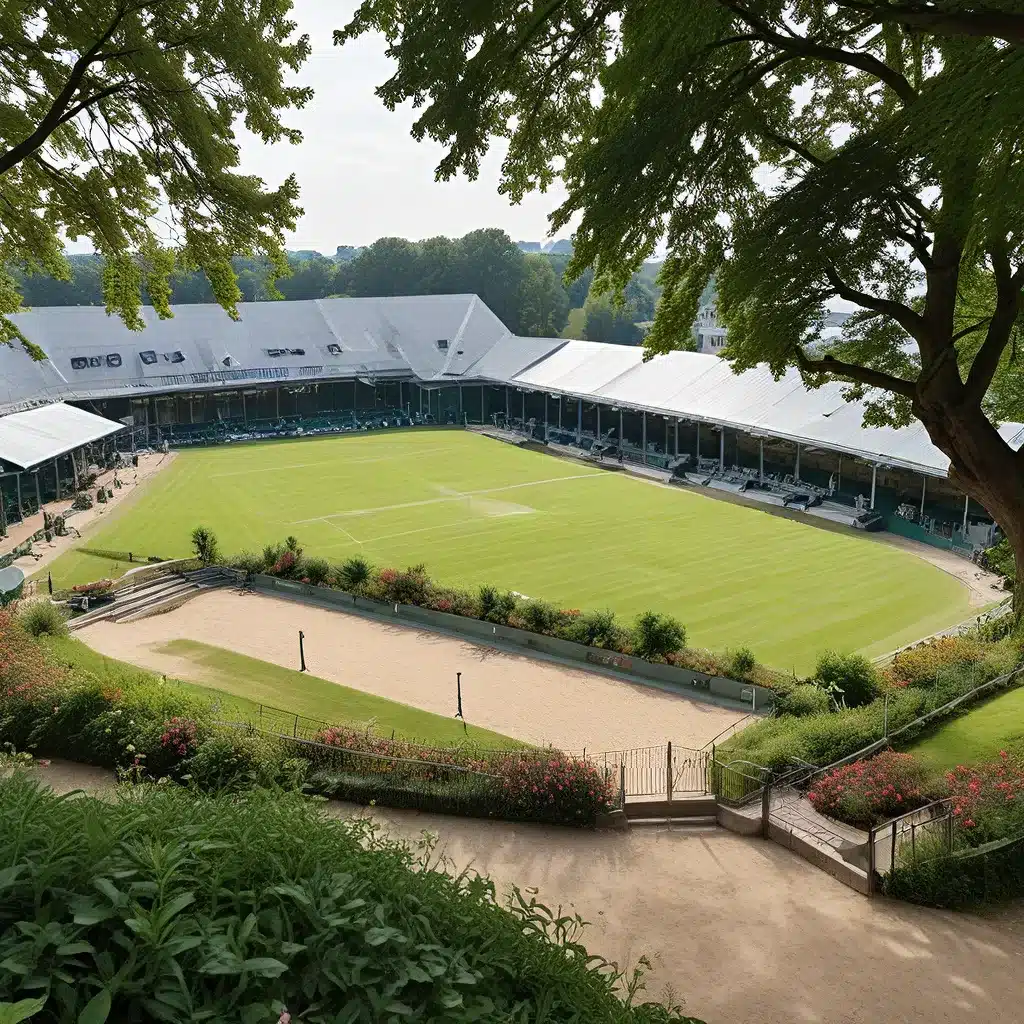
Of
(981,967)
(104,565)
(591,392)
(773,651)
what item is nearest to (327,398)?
(591,392)

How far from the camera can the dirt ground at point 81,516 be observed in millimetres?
27158

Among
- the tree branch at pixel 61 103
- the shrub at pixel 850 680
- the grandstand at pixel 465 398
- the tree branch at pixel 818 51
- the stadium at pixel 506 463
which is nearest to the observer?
the tree branch at pixel 818 51

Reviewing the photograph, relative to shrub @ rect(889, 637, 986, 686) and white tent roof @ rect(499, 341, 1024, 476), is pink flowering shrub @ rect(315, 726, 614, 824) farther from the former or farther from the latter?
white tent roof @ rect(499, 341, 1024, 476)

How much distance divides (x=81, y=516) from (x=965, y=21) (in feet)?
103

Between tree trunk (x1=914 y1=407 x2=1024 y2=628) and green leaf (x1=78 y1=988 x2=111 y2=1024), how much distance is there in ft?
30.6

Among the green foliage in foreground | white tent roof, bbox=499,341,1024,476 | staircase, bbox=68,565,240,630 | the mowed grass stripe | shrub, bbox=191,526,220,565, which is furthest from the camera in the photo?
white tent roof, bbox=499,341,1024,476

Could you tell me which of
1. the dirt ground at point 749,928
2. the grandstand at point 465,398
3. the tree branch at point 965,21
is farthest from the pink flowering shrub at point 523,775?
the grandstand at point 465,398

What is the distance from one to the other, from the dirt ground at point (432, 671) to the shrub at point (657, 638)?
0.89m

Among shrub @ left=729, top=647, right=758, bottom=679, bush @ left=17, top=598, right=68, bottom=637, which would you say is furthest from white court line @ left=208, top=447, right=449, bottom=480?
shrub @ left=729, top=647, right=758, bottom=679

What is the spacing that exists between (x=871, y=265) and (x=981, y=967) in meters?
7.27

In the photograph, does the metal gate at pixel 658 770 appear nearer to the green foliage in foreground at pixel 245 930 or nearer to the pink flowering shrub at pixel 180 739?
the pink flowering shrub at pixel 180 739

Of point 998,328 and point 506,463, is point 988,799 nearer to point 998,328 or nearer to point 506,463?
point 998,328

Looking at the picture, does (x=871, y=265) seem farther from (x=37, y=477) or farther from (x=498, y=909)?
(x=37, y=477)

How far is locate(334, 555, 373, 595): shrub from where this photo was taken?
23.8m
